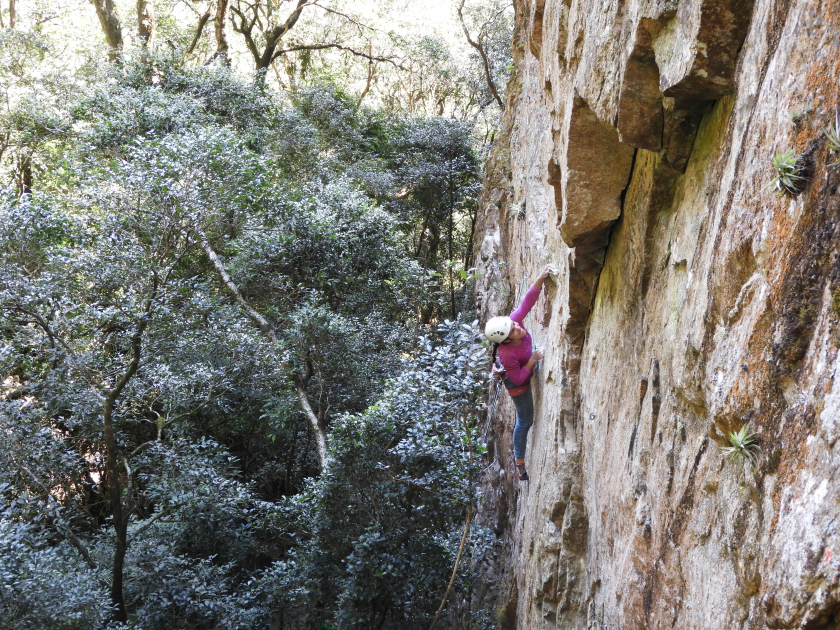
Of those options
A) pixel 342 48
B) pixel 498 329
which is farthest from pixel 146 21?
pixel 498 329

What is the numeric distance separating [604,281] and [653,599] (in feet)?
7.58

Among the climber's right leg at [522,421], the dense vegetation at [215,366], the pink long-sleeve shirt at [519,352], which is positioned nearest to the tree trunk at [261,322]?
the dense vegetation at [215,366]

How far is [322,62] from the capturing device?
76.0ft

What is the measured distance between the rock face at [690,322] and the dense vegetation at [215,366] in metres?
2.49

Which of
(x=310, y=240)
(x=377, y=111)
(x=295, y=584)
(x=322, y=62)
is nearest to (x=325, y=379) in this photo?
(x=310, y=240)

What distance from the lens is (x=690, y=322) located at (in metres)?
2.99

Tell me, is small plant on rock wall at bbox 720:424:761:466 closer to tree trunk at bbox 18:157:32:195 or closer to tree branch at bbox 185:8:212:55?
tree trunk at bbox 18:157:32:195

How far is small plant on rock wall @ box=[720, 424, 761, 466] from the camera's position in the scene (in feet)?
7.63

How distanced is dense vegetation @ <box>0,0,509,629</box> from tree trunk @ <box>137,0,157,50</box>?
61.9 inches

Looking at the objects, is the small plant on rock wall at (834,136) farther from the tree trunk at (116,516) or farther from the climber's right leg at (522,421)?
the tree trunk at (116,516)

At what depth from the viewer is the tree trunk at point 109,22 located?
17734 mm

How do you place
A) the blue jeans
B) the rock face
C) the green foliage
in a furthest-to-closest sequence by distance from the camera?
the green foliage, the blue jeans, the rock face

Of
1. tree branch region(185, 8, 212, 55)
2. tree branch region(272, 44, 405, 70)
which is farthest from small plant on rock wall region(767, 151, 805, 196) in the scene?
tree branch region(185, 8, 212, 55)

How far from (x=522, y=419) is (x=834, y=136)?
17.5ft
